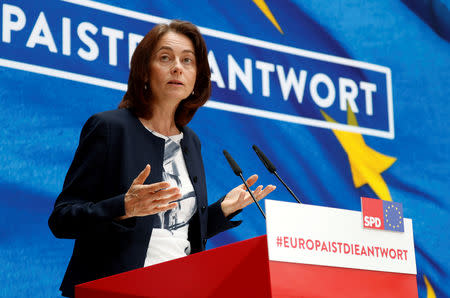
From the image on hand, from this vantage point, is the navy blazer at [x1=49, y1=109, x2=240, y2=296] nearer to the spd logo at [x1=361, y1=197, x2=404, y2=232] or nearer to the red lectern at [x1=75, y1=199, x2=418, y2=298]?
the red lectern at [x1=75, y1=199, x2=418, y2=298]

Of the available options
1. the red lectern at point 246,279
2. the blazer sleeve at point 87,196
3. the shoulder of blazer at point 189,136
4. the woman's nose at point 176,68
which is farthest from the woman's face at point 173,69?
the red lectern at point 246,279

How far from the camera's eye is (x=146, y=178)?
2.03 m

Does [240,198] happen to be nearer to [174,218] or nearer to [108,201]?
[174,218]

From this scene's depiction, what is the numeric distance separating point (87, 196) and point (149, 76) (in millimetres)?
467

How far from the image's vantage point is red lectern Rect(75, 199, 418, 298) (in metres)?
1.48

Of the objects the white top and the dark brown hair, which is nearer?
the white top

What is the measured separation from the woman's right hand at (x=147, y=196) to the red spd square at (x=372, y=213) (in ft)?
1.42

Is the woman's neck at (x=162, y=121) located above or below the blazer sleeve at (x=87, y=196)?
above

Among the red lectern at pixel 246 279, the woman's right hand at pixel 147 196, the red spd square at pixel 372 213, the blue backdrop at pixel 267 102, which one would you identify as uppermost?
the blue backdrop at pixel 267 102

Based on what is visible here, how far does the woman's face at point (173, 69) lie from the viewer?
7.31 feet

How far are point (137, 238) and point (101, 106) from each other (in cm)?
123

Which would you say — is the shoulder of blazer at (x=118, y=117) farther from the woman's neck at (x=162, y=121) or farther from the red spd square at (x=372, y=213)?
the red spd square at (x=372, y=213)

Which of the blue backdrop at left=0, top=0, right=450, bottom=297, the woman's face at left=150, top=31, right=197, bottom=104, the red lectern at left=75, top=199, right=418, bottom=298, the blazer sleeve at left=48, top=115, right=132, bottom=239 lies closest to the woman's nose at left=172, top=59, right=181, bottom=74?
the woman's face at left=150, top=31, right=197, bottom=104

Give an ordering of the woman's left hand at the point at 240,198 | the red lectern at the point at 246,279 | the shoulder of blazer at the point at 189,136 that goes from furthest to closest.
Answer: the shoulder of blazer at the point at 189,136 → the woman's left hand at the point at 240,198 → the red lectern at the point at 246,279
